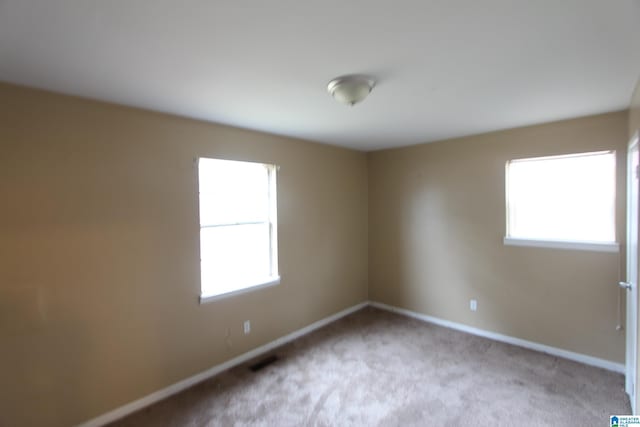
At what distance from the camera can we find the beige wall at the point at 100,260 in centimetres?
192

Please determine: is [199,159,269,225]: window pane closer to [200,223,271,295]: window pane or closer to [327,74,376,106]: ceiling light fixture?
[200,223,271,295]: window pane

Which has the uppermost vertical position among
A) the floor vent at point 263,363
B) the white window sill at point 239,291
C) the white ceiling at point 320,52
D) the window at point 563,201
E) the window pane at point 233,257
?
the white ceiling at point 320,52

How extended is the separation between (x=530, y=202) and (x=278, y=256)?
2.88m

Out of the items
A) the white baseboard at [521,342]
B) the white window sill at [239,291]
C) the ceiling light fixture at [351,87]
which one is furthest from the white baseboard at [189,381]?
the ceiling light fixture at [351,87]

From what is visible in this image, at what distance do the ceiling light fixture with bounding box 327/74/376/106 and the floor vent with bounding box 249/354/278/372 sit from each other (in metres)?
2.60

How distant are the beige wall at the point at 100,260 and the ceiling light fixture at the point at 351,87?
4.83ft

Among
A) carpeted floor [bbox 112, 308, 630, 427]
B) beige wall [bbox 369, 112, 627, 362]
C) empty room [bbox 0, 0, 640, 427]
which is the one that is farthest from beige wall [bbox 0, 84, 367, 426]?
beige wall [bbox 369, 112, 627, 362]

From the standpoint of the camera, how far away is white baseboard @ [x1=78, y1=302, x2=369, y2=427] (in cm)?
225

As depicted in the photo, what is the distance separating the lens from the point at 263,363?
3033 mm

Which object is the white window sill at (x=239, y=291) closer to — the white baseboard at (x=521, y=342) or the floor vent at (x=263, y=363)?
the floor vent at (x=263, y=363)

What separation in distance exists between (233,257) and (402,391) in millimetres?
2028

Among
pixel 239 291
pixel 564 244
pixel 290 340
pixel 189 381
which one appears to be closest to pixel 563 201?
pixel 564 244

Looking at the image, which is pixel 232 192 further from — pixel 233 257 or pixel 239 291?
pixel 239 291

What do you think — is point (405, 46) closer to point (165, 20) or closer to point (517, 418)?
point (165, 20)
